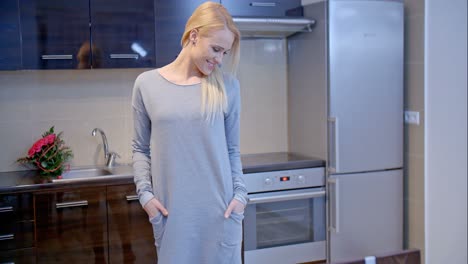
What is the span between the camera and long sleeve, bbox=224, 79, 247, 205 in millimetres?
1588

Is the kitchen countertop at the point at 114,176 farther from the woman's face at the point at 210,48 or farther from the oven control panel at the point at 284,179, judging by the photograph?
the woman's face at the point at 210,48

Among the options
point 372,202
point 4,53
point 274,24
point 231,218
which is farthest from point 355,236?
point 4,53

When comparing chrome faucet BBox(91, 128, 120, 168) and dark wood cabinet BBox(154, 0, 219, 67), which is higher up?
dark wood cabinet BBox(154, 0, 219, 67)

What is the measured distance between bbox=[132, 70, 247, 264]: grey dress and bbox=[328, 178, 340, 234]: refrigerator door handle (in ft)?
5.22

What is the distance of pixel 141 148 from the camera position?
1.61 m

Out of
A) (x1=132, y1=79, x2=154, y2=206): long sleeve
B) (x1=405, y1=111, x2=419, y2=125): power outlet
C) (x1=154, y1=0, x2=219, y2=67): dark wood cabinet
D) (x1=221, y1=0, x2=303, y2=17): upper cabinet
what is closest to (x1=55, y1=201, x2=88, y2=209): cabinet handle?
(x1=154, y1=0, x2=219, y2=67): dark wood cabinet

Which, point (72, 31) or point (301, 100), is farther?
point (301, 100)

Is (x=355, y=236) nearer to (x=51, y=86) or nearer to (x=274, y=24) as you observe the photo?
(x=274, y=24)

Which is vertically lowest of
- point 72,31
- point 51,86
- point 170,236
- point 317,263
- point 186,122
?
point 317,263

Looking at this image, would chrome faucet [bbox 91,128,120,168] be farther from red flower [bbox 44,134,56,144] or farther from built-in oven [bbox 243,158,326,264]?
built-in oven [bbox 243,158,326,264]

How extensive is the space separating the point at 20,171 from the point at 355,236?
2174mm

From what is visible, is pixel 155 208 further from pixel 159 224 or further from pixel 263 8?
pixel 263 8

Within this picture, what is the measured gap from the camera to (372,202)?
124 inches

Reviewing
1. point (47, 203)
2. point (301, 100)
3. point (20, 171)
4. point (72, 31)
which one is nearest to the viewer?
point (47, 203)
